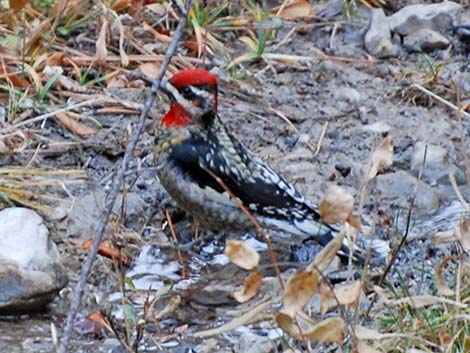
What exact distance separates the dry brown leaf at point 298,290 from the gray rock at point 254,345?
108 centimetres

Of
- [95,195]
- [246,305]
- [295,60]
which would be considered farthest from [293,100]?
[246,305]

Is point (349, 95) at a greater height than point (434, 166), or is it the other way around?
point (349, 95)

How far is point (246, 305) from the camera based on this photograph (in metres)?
5.33

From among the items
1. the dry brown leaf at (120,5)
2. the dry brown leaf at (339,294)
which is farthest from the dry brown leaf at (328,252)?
the dry brown leaf at (120,5)

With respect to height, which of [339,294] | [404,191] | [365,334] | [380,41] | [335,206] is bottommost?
[404,191]

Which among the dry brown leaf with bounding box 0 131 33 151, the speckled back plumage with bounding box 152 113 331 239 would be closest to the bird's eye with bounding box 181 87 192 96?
the speckled back plumage with bounding box 152 113 331 239

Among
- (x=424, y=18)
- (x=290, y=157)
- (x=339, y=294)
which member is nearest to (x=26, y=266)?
(x=339, y=294)

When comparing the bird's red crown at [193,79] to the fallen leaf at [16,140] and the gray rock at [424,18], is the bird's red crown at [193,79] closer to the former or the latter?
the fallen leaf at [16,140]

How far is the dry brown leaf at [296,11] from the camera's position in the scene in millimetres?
7707

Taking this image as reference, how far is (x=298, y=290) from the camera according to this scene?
11.6ft

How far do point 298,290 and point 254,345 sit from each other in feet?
3.76

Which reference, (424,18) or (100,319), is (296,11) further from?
(100,319)

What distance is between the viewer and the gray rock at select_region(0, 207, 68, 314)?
16.4ft

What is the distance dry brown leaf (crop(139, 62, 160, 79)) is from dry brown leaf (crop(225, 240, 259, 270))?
3.34 metres
